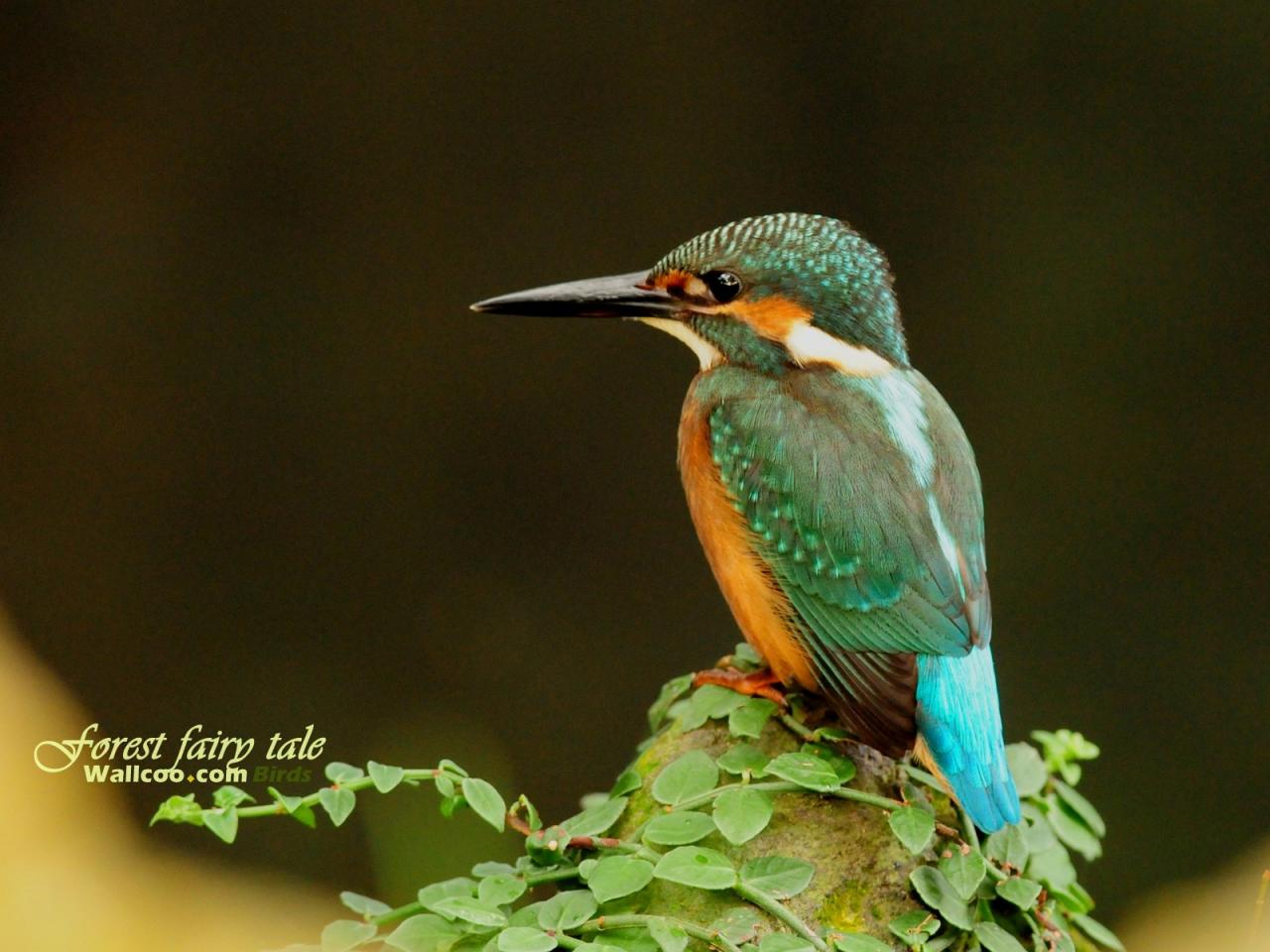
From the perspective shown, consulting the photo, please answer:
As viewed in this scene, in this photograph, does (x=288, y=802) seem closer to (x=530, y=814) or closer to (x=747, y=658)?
(x=530, y=814)

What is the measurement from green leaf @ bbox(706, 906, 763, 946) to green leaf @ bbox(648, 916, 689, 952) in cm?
4

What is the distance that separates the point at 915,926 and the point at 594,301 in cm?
96

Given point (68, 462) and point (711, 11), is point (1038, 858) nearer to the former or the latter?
point (711, 11)

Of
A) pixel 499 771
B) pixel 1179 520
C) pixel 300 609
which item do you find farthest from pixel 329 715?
pixel 1179 520

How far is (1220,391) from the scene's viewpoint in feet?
12.6

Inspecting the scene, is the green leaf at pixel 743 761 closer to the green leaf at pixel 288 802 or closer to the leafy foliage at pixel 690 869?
the leafy foliage at pixel 690 869

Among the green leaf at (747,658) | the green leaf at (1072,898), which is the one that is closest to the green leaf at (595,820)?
the green leaf at (747,658)

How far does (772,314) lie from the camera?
1.90 m

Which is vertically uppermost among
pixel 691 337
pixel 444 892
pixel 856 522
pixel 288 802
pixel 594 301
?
pixel 594 301

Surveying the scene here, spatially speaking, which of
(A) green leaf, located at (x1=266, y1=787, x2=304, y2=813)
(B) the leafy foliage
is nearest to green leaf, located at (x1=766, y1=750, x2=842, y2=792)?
(B) the leafy foliage

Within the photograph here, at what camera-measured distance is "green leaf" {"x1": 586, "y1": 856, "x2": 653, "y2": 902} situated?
51.9 inches

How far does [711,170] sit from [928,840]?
261 centimetres

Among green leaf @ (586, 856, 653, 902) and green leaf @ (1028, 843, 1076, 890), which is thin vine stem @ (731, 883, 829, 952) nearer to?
green leaf @ (586, 856, 653, 902)

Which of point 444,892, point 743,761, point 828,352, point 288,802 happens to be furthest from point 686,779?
point 828,352
